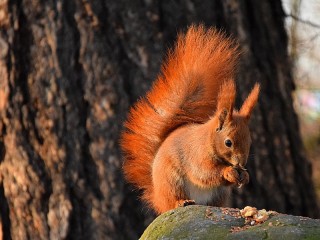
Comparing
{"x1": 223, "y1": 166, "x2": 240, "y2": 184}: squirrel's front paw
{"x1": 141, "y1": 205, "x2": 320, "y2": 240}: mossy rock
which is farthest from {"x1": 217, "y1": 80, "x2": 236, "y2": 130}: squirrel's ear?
{"x1": 141, "y1": 205, "x2": 320, "y2": 240}: mossy rock

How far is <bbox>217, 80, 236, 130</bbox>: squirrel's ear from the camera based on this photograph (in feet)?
6.22

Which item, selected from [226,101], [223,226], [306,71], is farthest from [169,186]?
[306,71]

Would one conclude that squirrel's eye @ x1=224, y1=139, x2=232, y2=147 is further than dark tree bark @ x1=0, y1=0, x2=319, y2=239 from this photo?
No

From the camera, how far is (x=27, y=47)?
282 centimetres

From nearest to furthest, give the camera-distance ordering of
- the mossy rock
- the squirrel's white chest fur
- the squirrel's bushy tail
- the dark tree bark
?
the mossy rock, the squirrel's white chest fur, the squirrel's bushy tail, the dark tree bark

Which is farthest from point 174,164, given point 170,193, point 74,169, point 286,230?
point 74,169

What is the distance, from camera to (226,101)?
195 cm

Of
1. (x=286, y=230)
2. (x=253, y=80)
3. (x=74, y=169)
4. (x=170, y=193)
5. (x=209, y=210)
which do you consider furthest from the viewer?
(x=253, y=80)

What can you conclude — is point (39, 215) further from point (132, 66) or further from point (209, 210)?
point (209, 210)

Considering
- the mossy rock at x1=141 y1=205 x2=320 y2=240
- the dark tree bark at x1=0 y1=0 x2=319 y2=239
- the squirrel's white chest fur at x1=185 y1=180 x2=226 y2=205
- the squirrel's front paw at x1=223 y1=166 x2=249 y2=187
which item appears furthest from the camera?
the dark tree bark at x1=0 y1=0 x2=319 y2=239

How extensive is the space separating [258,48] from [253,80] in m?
0.14

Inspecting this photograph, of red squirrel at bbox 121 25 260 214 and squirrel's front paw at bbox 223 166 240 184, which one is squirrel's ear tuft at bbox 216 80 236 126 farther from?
squirrel's front paw at bbox 223 166 240 184

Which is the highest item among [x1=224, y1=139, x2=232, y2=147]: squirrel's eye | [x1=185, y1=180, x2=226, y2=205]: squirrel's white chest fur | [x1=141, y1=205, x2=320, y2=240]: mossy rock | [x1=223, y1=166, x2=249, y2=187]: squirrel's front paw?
[x1=224, y1=139, x2=232, y2=147]: squirrel's eye

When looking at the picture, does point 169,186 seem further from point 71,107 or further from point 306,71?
point 306,71
